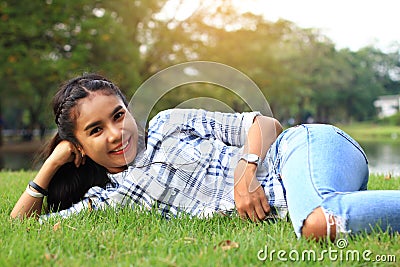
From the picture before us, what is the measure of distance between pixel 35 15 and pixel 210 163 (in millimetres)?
10438

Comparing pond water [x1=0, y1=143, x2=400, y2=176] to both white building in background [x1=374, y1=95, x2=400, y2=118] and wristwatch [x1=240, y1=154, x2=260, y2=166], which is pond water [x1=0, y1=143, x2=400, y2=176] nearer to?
wristwatch [x1=240, y1=154, x2=260, y2=166]

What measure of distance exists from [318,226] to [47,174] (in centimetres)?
130

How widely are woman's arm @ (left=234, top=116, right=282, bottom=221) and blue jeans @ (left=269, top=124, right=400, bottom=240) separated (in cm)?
7

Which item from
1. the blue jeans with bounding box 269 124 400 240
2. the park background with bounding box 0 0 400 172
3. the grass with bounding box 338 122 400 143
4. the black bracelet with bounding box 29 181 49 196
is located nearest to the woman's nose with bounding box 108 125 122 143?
the black bracelet with bounding box 29 181 49 196

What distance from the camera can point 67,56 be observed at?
43.2 ft

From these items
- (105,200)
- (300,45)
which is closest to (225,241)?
(105,200)

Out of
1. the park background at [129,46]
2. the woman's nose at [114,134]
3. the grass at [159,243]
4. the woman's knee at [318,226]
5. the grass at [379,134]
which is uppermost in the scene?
the park background at [129,46]

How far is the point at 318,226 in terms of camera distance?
65.2 inches

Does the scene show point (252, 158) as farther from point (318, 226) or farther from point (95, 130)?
point (95, 130)

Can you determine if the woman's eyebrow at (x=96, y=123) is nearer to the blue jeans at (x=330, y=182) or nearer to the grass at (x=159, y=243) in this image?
the grass at (x=159, y=243)

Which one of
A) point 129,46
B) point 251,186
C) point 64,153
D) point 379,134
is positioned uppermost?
point 129,46

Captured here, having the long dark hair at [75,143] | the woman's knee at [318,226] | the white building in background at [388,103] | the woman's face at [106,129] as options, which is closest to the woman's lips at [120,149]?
the woman's face at [106,129]

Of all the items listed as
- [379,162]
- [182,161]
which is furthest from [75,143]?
[379,162]

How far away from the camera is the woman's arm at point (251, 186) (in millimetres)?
2012
